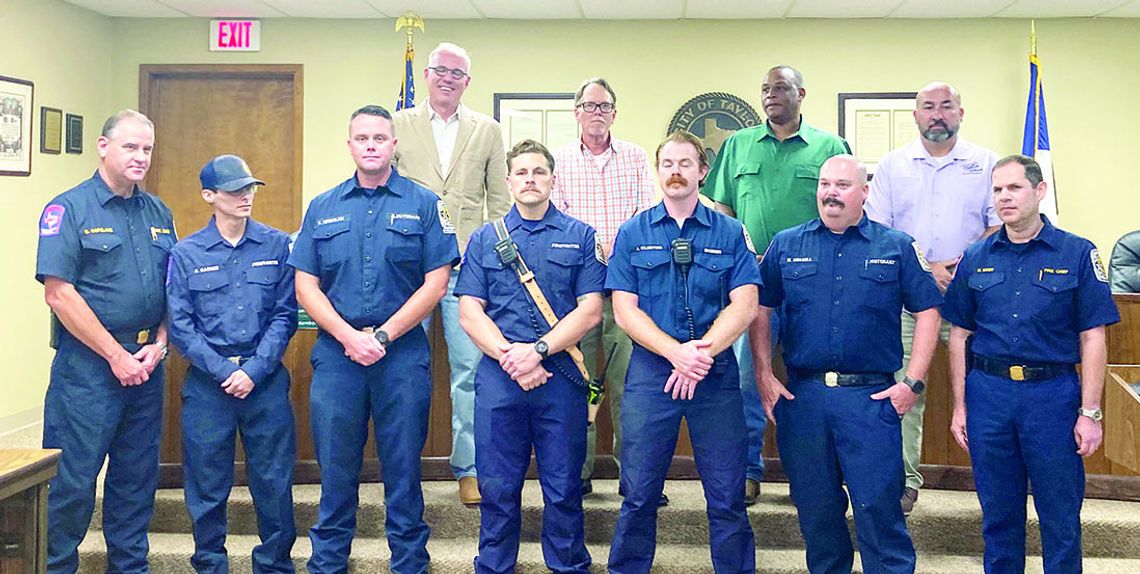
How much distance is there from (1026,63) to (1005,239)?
408 centimetres

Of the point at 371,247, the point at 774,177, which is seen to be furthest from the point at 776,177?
the point at 371,247

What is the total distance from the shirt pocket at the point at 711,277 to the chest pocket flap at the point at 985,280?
79 centimetres

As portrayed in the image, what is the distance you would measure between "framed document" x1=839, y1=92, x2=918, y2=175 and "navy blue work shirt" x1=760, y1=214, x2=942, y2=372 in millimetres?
3589

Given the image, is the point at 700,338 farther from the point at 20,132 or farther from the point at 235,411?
the point at 20,132

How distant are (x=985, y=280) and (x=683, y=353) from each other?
3.30 ft

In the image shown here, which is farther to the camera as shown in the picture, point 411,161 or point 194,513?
point 411,161

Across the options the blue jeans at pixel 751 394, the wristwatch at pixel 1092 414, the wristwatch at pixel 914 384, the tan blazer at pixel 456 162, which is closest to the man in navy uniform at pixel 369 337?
the tan blazer at pixel 456 162

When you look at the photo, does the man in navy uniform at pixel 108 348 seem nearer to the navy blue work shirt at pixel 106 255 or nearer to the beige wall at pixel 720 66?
the navy blue work shirt at pixel 106 255

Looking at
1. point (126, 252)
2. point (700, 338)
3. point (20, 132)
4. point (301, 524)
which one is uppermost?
point (20, 132)

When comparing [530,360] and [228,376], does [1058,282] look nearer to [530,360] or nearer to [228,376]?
[530,360]

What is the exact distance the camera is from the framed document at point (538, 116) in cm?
620

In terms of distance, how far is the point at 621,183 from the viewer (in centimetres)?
344

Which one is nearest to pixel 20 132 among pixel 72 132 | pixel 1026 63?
pixel 72 132

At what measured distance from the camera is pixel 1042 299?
2662mm
